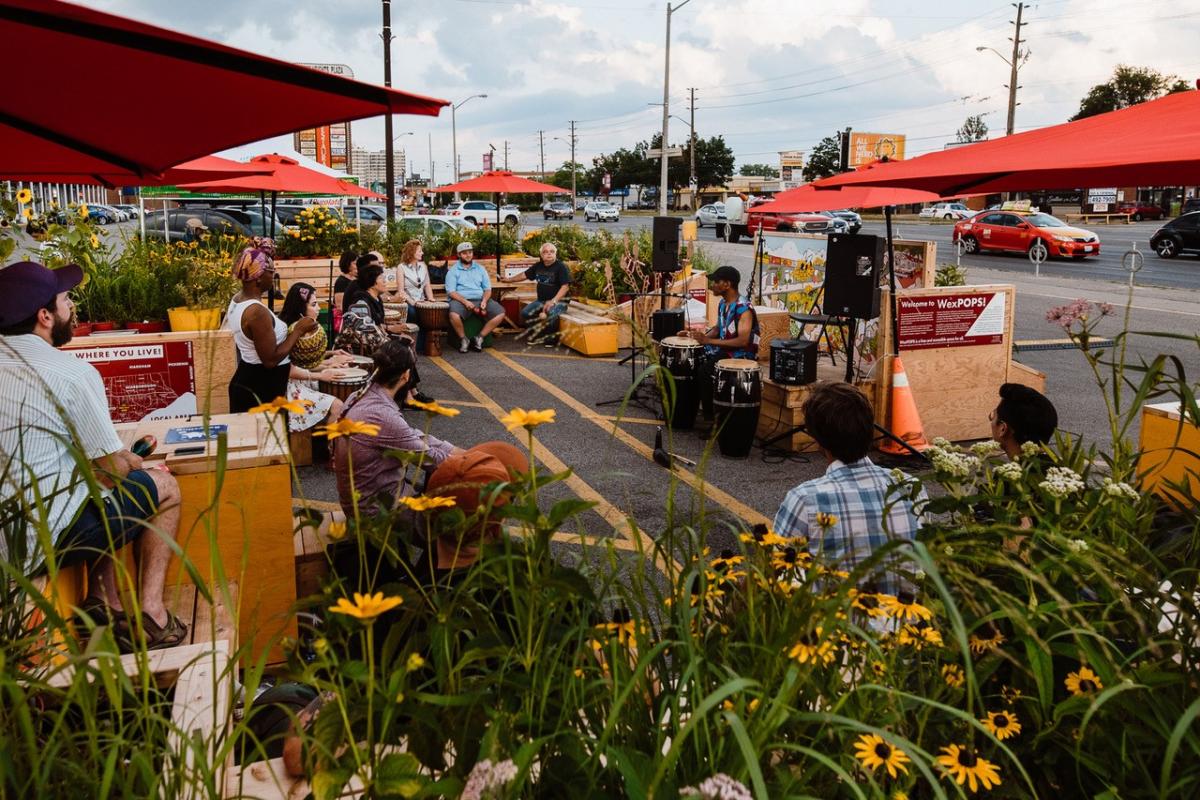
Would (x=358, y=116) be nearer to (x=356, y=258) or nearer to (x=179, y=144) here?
(x=179, y=144)

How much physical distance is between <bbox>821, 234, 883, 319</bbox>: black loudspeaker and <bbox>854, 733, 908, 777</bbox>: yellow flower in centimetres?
640

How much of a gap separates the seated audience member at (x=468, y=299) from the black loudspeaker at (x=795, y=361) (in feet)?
18.1

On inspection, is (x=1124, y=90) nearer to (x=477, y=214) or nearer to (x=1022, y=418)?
(x=477, y=214)

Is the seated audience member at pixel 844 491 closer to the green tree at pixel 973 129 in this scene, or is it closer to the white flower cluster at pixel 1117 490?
the white flower cluster at pixel 1117 490

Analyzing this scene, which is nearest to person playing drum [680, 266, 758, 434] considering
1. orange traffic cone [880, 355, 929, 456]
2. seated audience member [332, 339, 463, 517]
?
orange traffic cone [880, 355, 929, 456]

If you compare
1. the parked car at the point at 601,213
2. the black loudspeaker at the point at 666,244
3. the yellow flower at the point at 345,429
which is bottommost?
the yellow flower at the point at 345,429

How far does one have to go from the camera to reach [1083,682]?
5.62 feet

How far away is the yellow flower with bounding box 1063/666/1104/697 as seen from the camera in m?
1.65

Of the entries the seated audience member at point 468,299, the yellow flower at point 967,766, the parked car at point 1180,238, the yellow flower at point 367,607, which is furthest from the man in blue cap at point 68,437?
the parked car at point 1180,238

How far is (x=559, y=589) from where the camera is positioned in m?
1.52

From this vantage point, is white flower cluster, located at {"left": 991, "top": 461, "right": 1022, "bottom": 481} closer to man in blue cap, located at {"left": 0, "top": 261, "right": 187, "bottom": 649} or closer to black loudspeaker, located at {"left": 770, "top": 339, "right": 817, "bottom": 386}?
man in blue cap, located at {"left": 0, "top": 261, "right": 187, "bottom": 649}

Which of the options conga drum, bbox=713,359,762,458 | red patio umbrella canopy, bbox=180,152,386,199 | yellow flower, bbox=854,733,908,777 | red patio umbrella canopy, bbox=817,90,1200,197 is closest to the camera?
yellow flower, bbox=854,733,908,777

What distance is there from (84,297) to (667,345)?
449cm

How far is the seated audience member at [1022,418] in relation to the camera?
13.0 ft
